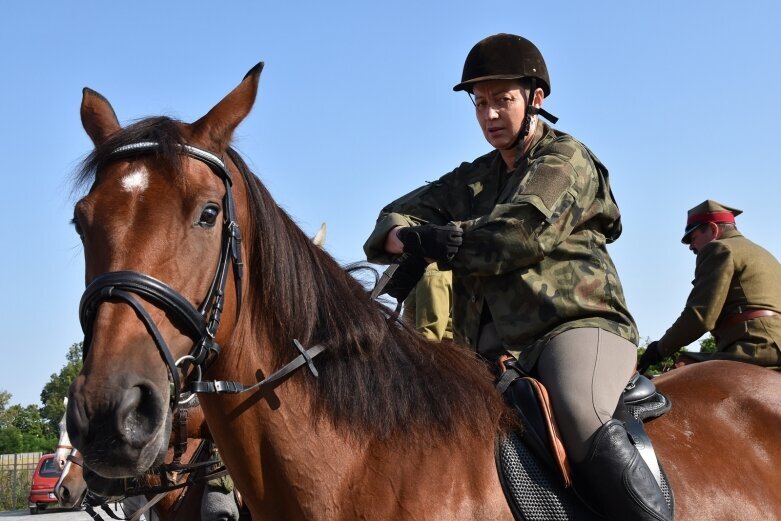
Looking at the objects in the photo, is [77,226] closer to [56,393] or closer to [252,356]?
[252,356]

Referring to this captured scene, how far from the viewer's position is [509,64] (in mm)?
4336

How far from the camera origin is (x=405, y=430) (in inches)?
137

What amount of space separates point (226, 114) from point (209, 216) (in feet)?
1.46

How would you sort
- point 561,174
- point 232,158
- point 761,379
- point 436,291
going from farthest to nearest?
point 436,291 → point 761,379 → point 561,174 → point 232,158

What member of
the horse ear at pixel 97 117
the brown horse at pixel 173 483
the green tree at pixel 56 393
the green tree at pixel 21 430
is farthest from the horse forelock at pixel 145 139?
the green tree at pixel 56 393

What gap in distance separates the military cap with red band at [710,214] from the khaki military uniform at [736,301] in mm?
782

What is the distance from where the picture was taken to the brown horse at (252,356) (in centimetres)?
289

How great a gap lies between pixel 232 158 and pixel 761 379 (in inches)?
125

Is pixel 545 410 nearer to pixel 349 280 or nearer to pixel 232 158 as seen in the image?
pixel 349 280

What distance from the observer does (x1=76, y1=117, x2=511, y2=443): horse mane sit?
3.42 meters

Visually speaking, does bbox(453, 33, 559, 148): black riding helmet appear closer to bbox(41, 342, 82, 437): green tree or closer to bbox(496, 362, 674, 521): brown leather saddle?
bbox(496, 362, 674, 521): brown leather saddle

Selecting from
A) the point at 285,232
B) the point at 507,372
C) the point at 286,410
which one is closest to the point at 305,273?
the point at 285,232

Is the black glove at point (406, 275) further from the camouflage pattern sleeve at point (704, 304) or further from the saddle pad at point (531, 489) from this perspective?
the camouflage pattern sleeve at point (704, 304)

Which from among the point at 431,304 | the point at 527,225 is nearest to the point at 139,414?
the point at 527,225
